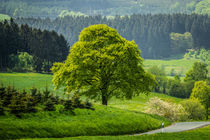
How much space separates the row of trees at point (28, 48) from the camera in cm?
12069

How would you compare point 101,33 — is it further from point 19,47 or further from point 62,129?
point 19,47

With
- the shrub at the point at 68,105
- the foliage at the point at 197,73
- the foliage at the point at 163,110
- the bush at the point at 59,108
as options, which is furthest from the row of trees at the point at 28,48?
the bush at the point at 59,108

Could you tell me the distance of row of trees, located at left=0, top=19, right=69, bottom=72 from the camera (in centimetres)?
12069

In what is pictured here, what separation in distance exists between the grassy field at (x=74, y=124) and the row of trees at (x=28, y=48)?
86.6 m

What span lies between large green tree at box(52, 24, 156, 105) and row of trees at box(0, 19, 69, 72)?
72.9m

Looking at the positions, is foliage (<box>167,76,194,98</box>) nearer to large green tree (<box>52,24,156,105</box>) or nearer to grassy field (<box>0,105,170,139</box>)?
large green tree (<box>52,24,156,105</box>)

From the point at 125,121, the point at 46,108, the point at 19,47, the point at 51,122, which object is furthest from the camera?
the point at 19,47

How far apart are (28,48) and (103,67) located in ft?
313

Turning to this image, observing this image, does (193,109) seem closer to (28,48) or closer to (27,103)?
(27,103)

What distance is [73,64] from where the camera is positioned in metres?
48.7

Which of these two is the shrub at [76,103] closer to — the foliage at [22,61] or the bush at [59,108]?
the bush at [59,108]

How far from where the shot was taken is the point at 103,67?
162 ft

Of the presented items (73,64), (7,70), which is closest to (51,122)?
(73,64)

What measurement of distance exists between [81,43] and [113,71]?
24.5ft
